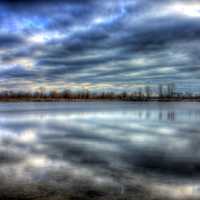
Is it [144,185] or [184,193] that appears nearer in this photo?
[184,193]

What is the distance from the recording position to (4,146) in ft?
30.1

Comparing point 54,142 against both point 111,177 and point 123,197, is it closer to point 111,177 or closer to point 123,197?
point 111,177

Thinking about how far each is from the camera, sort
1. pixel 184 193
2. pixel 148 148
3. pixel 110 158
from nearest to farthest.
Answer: pixel 184 193, pixel 110 158, pixel 148 148

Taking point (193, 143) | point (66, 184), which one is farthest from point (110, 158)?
point (193, 143)

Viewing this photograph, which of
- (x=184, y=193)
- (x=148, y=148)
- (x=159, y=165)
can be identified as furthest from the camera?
(x=148, y=148)

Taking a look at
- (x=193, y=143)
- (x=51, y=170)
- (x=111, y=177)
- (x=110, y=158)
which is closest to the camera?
(x=111, y=177)

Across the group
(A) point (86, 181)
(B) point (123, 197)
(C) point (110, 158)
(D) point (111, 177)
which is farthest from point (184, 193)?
(C) point (110, 158)

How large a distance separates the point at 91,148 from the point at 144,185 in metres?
4.06

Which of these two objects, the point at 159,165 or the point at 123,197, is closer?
the point at 123,197

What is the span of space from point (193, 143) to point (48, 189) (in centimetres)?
696

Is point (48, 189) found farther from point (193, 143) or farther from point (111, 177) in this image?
point (193, 143)

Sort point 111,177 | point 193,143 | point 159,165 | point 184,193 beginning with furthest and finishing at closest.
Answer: point 193,143 → point 159,165 → point 111,177 → point 184,193

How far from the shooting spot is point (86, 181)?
526cm

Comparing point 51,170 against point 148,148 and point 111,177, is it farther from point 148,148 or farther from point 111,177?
point 148,148
